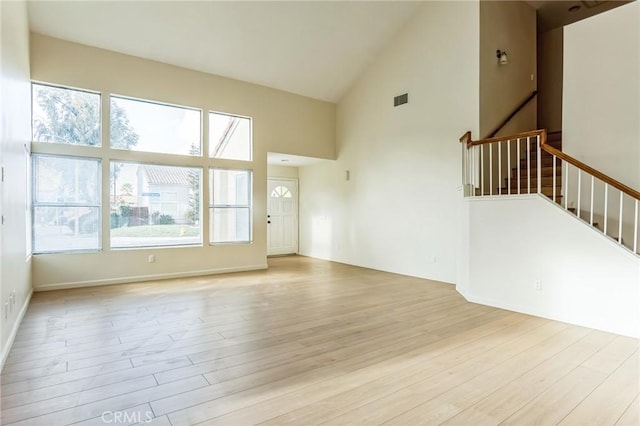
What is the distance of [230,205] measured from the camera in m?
6.92

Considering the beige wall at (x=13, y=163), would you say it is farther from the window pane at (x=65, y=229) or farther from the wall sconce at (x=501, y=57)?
the wall sconce at (x=501, y=57)

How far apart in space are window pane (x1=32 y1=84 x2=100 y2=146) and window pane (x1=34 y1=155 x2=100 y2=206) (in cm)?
30

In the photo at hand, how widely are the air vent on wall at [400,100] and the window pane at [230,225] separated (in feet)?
12.0

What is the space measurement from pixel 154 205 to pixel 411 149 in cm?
477

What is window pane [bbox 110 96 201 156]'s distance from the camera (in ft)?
18.9

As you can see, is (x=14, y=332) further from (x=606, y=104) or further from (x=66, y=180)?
(x=606, y=104)

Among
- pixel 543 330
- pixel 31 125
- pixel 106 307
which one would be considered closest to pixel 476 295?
pixel 543 330

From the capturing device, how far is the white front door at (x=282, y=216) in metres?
9.38

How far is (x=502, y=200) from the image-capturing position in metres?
4.42

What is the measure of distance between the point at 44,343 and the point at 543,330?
4821 millimetres

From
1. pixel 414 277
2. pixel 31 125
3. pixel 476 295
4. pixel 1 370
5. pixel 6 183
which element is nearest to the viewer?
pixel 1 370

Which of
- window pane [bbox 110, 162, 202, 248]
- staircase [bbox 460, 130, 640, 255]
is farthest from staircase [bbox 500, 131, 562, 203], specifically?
window pane [bbox 110, 162, 202, 248]

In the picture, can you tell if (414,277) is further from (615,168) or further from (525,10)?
(525,10)

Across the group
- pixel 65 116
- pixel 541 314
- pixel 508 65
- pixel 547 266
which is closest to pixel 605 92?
pixel 508 65
